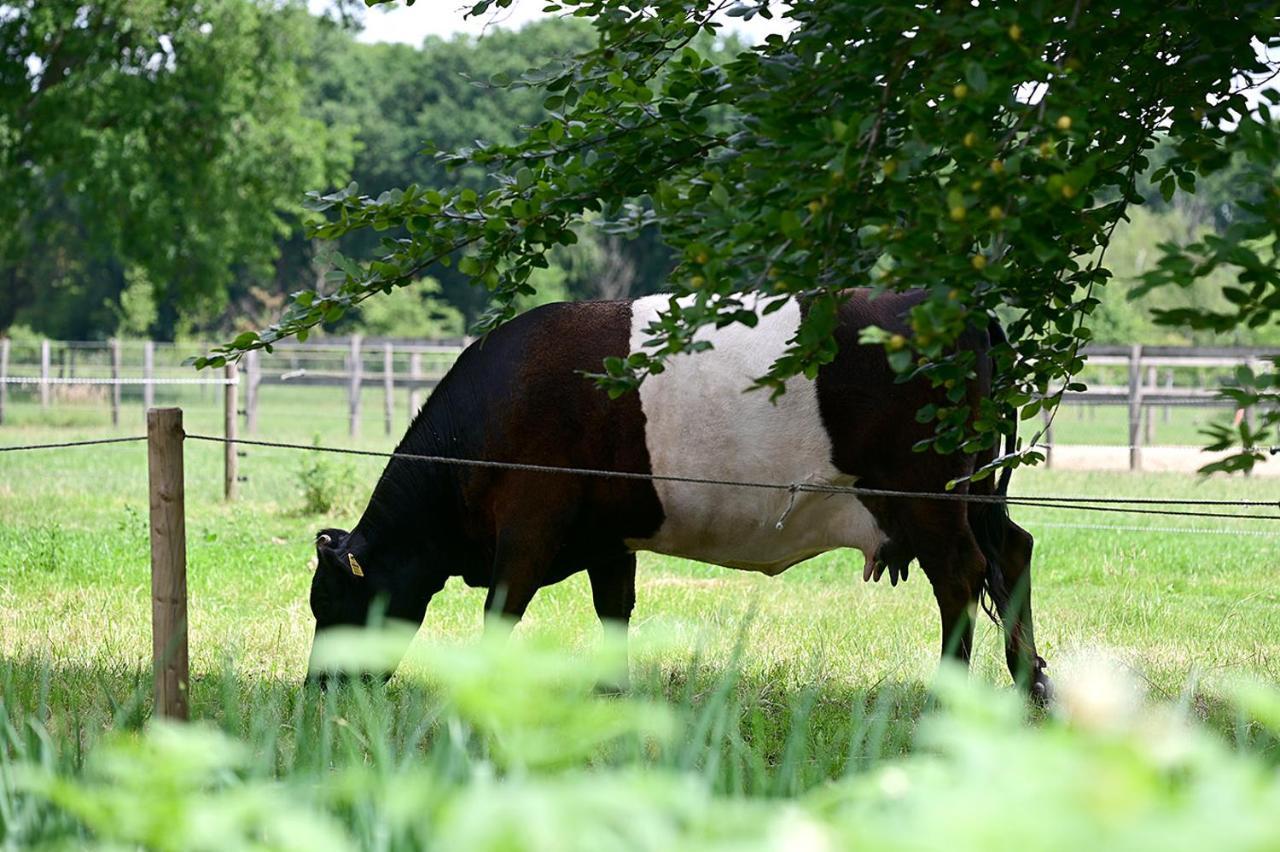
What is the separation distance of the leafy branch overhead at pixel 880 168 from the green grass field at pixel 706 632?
0.86m

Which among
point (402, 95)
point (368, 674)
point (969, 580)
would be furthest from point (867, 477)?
point (402, 95)

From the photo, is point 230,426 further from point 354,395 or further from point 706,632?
point 354,395

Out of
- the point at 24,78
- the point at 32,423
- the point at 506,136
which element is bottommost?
the point at 32,423

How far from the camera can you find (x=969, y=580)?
5.85 m

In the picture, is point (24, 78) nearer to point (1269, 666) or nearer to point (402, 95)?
point (1269, 666)

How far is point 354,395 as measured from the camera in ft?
88.1

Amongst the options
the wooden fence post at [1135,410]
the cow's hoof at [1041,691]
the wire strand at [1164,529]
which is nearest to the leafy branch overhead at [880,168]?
the cow's hoof at [1041,691]

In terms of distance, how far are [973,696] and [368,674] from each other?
4596 mm

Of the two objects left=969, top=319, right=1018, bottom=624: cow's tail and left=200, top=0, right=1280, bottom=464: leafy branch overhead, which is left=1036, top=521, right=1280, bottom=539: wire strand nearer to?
left=969, top=319, right=1018, bottom=624: cow's tail

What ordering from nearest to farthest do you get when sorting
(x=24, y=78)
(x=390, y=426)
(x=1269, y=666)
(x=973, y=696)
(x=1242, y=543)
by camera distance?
(x=973, y=696) → (x=1269, y=666) → (x=1242, y=543) → (x=24, y=78) → (x=390, y=426)

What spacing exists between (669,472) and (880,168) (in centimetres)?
231

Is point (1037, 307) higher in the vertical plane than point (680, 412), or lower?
higher

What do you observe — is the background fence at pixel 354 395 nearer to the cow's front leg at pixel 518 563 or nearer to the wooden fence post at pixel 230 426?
the wooden fence post at pixel 230 426

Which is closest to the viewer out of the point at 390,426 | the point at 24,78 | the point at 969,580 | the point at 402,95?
the point at 969,580
